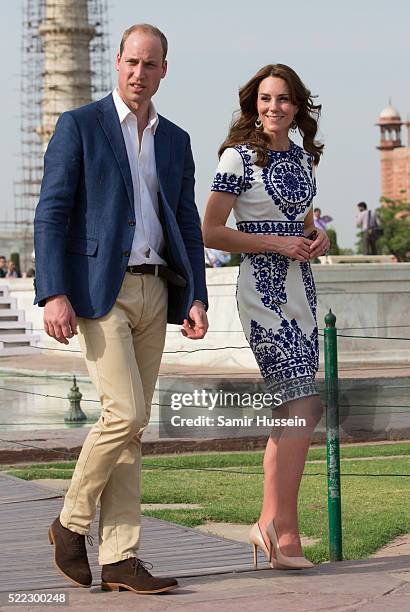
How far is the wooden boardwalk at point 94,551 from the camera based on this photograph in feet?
17.1

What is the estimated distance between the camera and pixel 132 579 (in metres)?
4.77

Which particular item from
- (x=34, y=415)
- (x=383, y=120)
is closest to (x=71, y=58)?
(x=383, y=120)

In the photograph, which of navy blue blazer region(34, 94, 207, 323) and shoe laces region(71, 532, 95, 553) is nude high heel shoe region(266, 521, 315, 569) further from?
navy blue blazer region(34, 94, 207, 323)

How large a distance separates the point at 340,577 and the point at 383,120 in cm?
12150

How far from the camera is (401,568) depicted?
5285 mm

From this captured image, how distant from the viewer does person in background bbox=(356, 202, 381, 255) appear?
2867 centimetres

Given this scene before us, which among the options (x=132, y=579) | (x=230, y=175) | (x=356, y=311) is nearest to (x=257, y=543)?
(x=132, y=579)

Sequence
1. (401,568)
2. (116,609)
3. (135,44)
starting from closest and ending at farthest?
(116,609) → (135,44) → (401,568)

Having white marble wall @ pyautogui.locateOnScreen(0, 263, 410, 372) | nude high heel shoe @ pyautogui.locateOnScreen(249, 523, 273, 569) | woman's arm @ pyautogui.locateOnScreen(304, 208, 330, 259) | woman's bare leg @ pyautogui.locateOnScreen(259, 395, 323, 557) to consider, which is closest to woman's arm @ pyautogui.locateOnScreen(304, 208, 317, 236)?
woman's arm @ pyautogui.locateOnScreen(304, 208, 330, 259)

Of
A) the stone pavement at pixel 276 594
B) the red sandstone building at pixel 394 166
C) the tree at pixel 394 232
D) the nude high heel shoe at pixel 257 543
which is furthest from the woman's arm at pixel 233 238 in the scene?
the red sandstone building at pixel 394 166

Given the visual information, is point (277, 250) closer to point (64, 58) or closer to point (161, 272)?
point (161, 272)

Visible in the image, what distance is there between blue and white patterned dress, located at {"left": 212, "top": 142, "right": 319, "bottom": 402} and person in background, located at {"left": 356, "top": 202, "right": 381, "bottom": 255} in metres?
23.3

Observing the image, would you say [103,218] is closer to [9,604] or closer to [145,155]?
[145,155]

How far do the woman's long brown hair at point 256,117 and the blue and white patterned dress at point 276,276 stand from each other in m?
0.05
